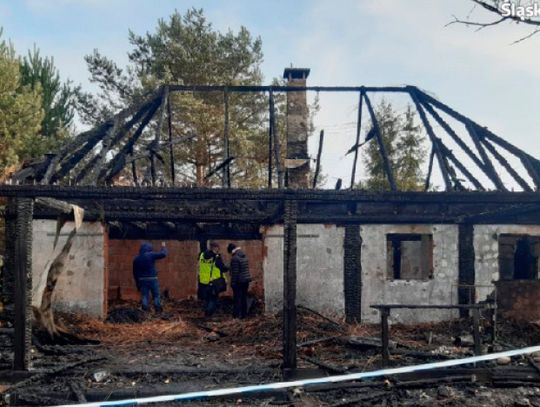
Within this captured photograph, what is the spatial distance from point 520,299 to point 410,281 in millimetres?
2700

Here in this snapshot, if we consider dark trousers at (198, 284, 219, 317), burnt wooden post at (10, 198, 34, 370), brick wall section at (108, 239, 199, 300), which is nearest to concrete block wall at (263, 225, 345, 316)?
dark trousers at (198, 284, 219, 317)

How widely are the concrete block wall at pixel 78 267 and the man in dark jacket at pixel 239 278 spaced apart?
11.0 feet

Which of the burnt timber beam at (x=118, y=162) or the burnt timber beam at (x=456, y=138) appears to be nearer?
the burnt timber beam at (x=456, y=138)

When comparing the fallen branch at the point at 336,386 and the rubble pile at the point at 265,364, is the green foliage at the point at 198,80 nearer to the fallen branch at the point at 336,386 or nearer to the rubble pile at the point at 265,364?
the rubble pile at the point at 265,364

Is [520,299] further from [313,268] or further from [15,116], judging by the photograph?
[15,116]

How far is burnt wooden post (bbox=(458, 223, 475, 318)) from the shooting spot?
48.9 ft

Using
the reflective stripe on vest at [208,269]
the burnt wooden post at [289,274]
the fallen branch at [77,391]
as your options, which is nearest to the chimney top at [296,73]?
the reflective stripe on vest at [208,269]

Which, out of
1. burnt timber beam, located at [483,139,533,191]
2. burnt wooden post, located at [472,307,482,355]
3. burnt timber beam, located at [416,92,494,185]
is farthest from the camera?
burnt timber beam, located at [416,92,494,185]

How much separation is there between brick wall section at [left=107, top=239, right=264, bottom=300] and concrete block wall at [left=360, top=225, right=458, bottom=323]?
15.6ft

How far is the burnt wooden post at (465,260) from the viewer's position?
14.9 m

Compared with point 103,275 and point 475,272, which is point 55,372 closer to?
point 103,275

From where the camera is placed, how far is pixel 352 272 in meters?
14.9

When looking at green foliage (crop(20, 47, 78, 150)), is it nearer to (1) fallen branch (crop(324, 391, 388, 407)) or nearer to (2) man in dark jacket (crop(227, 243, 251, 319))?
(2) man in dark jacket (crop(227, 243, 251, 319))

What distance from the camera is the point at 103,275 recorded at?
14.9 m
